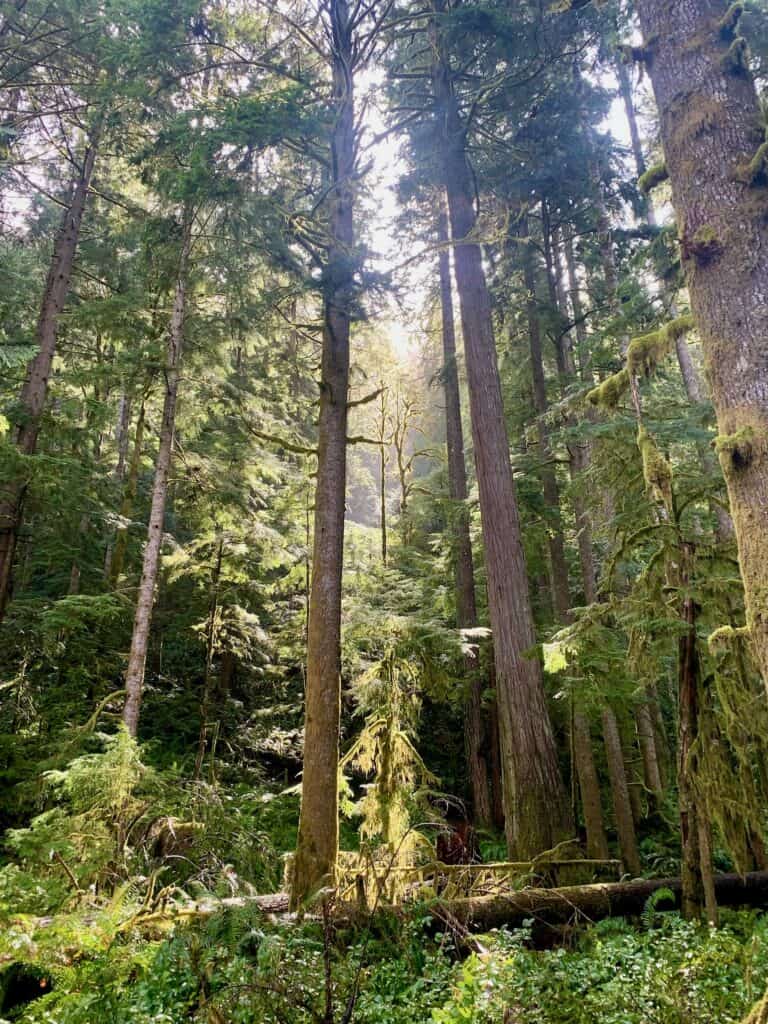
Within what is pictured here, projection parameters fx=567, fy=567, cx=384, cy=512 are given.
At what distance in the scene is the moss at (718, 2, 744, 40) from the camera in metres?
3.38

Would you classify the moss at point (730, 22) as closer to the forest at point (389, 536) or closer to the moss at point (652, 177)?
the forest at point (389, 536)

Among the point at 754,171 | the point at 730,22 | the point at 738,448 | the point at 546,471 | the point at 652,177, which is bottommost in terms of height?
the point at 738,448

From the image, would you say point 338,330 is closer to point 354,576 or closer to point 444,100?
point 444,100

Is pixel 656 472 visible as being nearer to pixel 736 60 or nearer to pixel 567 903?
pixel 736 60

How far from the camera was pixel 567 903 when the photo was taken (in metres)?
4.74

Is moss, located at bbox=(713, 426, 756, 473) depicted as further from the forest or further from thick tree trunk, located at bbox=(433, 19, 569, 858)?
thick tree trunk, located at bbox=(433, 19, 569, 858)

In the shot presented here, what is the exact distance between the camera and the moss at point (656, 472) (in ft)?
14.9

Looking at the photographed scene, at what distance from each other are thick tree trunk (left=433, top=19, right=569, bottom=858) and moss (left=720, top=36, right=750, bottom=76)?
3.79 m

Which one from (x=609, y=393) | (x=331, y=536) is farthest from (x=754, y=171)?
(x=331, y=536)

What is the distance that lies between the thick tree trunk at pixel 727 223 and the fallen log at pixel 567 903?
3.37 m

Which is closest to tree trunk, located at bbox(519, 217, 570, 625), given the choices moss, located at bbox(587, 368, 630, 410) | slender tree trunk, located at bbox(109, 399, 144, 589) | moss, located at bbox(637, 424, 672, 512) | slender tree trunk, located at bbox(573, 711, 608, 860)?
slender tree trunk, located at bbox(573, 711, 608, 860)

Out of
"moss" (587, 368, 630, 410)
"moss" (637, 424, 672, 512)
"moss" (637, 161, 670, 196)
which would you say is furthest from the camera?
"moss" (587, 368, 630, 410)

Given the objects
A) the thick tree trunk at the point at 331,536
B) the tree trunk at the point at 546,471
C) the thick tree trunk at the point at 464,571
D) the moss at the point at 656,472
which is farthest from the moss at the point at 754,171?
the thick tree trunk at the point at 464,571

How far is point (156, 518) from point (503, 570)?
5930mm
